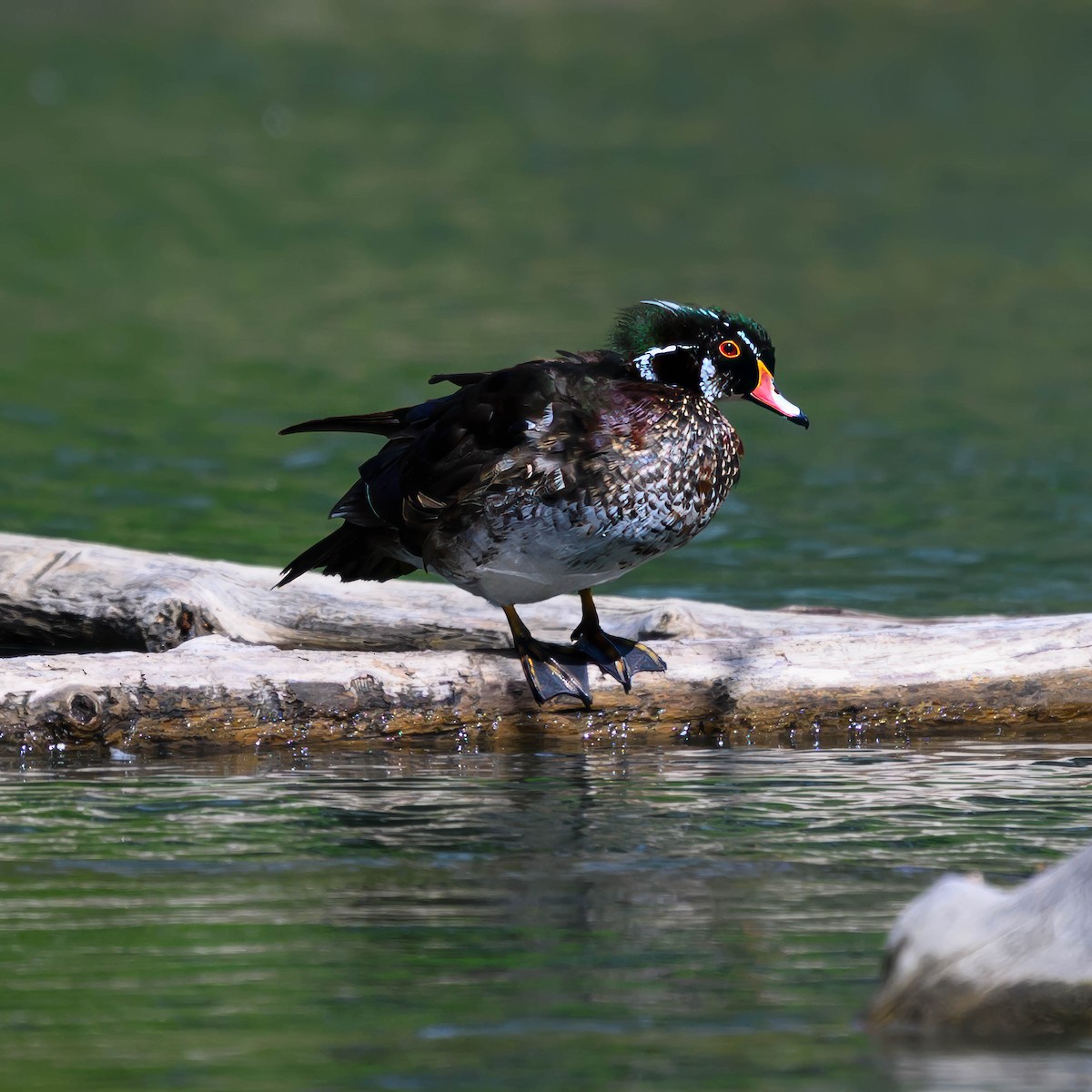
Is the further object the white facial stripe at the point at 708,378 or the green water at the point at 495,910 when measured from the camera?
the white facial stripe at the point at 708,378

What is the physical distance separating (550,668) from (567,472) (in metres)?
0.65

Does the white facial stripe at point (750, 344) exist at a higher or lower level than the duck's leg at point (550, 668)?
higher

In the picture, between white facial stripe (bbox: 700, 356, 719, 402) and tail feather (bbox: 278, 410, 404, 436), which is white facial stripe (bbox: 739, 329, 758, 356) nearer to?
white facial stripe (bbox: 700, 356, 719, 402)

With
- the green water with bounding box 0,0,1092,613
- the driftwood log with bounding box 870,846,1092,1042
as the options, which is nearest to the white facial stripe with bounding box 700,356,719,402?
the driftwood log with bounding box 870,846,1092,1042

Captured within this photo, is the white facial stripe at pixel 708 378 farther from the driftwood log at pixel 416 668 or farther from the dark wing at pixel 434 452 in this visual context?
the driftwood log at pixel 416 668

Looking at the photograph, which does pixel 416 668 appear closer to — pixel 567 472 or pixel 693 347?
pixel 567 472

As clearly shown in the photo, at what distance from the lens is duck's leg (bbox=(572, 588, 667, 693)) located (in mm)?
6305

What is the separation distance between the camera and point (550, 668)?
6.25 m

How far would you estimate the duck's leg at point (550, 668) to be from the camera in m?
6.22

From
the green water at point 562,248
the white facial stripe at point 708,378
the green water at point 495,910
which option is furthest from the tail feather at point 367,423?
the green water at point 562,248

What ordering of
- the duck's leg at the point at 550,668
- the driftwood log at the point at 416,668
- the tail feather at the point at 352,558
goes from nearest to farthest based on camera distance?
the driftwood log at the point at 416,668, the duck's leg at the point at 550,668, the tail feather at the point at 352,558

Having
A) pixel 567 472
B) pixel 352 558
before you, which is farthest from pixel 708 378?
pixel 352 558

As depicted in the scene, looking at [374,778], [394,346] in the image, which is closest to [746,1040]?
[374,778]

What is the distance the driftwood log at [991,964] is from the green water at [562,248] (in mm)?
6357
